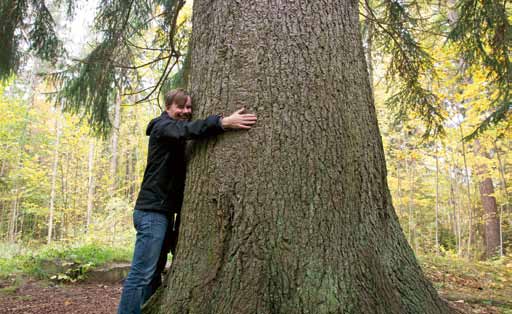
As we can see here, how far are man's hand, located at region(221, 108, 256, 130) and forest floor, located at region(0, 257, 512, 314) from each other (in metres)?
3.09

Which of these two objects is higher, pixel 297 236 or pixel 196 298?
pixel 297 236

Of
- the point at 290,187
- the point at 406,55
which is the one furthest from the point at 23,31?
the point at 406,55

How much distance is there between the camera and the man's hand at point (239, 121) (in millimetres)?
2117

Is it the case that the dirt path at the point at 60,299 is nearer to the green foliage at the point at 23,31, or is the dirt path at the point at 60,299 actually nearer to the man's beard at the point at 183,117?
the man's beard at the point at 183,117

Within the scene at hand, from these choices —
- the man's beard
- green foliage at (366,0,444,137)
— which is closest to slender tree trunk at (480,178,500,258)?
green foliage at (366,0,444,137)

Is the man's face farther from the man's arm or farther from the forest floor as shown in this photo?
the forest floor

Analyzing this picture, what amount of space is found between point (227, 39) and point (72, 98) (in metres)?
3.87

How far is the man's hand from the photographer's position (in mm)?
2117

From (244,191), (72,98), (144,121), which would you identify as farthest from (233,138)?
(144,121)

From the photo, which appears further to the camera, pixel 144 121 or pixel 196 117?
pixel 144 121

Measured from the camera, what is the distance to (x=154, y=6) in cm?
603

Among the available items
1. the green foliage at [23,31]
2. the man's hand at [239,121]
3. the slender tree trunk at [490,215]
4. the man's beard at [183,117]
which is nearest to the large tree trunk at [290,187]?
the man's hand at [239,121]

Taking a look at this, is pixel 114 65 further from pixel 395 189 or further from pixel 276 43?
pixel 395 189

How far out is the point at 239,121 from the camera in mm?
2115
